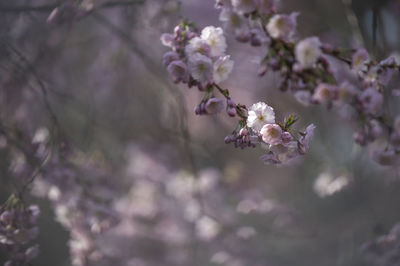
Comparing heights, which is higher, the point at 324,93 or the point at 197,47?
the point at 197,47

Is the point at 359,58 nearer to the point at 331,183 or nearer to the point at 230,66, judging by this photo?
the point at 230,66

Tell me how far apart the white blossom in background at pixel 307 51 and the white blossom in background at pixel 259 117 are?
0.14 m

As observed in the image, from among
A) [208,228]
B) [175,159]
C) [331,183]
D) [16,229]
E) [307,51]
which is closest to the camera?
[307,51]

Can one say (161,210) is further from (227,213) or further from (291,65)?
(291,65)

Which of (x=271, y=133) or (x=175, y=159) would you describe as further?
(x=175, y=159)

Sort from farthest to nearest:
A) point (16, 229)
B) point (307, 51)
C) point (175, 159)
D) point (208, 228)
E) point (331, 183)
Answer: point (175, 159)
point (208, 228)
point (331, 183)
point (16, 229)
point (307, 51)

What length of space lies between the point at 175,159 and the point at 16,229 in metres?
1.62

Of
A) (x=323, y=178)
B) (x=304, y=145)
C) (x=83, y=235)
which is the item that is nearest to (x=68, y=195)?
(x=83, y=235)

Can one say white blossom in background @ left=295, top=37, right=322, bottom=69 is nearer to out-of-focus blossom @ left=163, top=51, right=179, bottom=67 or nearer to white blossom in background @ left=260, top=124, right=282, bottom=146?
white blossom in background @ left=260, top=124, right=282, bottom=146

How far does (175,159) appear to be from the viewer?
2744 mm

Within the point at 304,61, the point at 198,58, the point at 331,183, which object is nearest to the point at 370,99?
the point at 304,61

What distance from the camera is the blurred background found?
1.99 meters

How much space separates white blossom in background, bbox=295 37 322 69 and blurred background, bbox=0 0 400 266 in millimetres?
1026

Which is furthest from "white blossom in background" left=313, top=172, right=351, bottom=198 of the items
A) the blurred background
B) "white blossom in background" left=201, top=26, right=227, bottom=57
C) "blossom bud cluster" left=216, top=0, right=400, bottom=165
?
"white blossom in background" left=201, top=26, right=227, bottom=57
